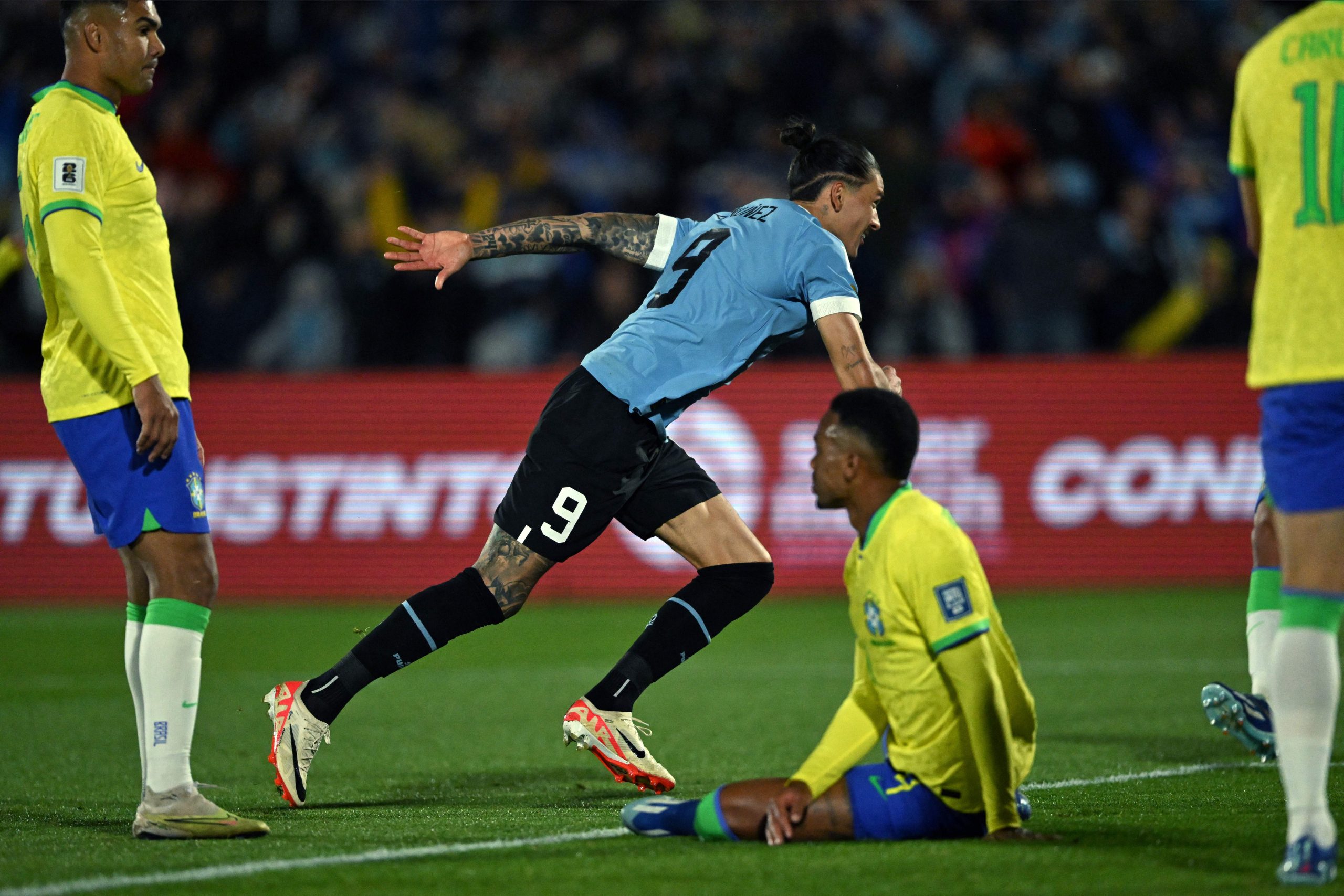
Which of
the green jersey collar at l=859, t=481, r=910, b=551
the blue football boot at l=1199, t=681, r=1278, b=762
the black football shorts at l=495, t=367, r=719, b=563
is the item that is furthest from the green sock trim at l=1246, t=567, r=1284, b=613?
the black football shorts at l=495, t=367, r=719, b=563

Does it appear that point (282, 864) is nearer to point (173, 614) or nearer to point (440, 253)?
point (173, 614)

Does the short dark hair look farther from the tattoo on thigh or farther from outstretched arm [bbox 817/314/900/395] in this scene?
the tattoo on thigh

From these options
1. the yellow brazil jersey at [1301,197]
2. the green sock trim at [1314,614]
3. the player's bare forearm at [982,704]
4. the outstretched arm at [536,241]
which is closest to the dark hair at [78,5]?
the outstretched arm at [536,241]

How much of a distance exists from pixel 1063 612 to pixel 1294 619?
7.51 m

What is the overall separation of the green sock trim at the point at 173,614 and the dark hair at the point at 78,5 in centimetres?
172

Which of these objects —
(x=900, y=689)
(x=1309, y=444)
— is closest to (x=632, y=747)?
(x=900, y=689)

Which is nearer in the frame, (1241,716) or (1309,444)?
(1309,444)

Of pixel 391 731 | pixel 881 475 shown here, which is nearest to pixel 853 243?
pixel 881 475

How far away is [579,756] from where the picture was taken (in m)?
6.54

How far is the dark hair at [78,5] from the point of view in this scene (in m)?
4.66

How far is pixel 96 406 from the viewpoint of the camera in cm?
466

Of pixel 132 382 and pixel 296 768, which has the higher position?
pixel 132 382

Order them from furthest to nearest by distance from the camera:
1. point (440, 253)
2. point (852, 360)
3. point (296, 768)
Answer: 1. point (440, 253)
2. point (296, 768)
3. point (852, 360)

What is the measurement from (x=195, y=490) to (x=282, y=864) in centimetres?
122
